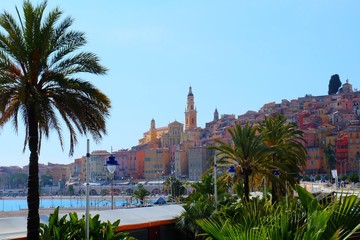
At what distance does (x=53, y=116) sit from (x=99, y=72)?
58.1 inches

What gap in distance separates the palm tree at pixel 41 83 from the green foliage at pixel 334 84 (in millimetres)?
144549

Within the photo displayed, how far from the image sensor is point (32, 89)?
1113 cm

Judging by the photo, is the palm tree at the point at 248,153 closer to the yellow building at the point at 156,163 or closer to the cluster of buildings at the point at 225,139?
the cluster of buildings at the point at 225,139

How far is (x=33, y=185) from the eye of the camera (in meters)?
11.2

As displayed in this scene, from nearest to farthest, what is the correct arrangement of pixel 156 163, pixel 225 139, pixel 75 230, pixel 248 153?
pixel 75 230, pixel 248 153, pixel 225 139, pixel 156 163

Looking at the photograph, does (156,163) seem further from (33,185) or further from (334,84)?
(33,185)

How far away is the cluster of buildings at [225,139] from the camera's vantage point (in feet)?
346

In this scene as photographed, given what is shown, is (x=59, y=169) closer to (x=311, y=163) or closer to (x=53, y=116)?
(x=311, y=163)

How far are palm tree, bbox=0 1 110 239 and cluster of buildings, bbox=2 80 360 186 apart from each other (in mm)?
82917

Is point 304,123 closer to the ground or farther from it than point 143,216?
farther from it

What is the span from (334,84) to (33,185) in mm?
146646

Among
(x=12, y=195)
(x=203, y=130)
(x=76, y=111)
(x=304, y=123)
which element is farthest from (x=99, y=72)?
(x=12, y=195)

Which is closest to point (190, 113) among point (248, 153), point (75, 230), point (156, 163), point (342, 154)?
point (156, 163)

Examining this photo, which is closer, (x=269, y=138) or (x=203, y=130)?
(x=269, y=138)
